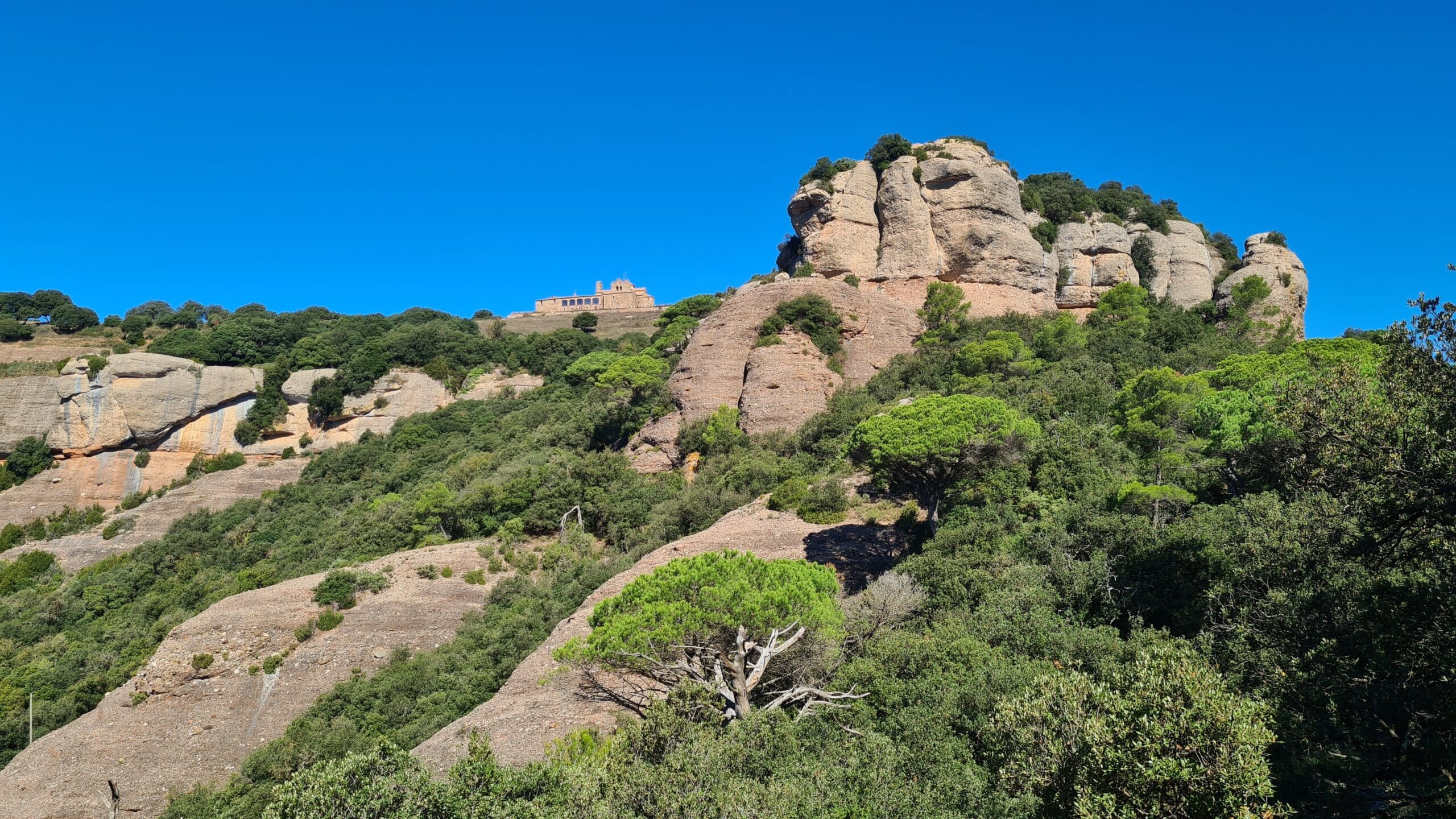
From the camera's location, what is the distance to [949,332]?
A: 1432 inches

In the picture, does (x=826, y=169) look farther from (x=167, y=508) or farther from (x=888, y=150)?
(x=167, y=508)

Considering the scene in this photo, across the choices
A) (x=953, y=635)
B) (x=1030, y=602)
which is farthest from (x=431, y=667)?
(x=1030, y=602)

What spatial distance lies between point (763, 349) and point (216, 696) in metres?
22.9

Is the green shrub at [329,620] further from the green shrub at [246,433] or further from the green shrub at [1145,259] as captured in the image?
the green shrub at [1145,259]

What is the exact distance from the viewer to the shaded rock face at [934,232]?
3966 centimetres

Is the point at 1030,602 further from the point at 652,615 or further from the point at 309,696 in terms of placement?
the point at 309,696

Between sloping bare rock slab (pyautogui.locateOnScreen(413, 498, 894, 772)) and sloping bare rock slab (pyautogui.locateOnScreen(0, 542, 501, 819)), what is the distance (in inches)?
232

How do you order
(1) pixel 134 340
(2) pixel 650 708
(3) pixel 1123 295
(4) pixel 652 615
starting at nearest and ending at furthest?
(2) pixel 650 708
(4) pixel 652 615
(3) pixel 1123 295
(1) pixel 134 340

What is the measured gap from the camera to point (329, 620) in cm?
2058

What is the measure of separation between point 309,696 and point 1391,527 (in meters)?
21.2

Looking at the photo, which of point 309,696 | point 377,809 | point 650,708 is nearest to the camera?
point 377,809

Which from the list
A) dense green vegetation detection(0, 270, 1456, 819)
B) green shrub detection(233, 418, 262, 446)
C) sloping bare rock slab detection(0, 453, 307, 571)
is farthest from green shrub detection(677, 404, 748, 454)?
green shrub detection(233, 418, 262, 446)

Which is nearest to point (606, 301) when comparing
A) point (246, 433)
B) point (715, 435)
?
point (246, 433)

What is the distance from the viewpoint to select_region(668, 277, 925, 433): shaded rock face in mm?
32406
